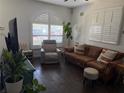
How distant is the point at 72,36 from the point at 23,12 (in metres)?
2.65

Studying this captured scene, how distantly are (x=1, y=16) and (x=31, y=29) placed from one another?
128 centimetres

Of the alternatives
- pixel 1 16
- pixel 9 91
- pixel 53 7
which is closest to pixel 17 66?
pixel 9 91

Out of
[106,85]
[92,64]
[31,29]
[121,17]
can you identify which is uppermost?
[121,17]

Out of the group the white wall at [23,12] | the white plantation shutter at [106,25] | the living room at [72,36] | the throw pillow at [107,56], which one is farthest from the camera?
the white wall at [23,12]

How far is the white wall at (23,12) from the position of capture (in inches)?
174

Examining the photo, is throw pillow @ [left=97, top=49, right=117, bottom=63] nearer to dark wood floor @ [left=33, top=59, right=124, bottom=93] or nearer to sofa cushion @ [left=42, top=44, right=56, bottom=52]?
dark wood floor @ [left=33, top=59, right=124, bottom=93]

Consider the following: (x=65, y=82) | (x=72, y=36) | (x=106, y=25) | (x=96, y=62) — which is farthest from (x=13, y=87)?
(x=72, y=36)

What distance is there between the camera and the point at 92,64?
11.3 feet

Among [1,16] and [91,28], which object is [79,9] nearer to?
[91,28]

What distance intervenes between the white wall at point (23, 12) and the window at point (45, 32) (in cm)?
25

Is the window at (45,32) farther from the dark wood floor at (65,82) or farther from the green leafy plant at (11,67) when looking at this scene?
the green leafy plant at (11,67)

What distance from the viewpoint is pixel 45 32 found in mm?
5445

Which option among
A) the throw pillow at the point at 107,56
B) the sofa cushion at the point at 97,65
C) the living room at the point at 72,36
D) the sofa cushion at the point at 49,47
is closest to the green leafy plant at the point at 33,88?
the living room at the point at 72,36

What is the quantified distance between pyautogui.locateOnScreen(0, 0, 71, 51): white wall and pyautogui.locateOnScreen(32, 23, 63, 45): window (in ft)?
0.82
